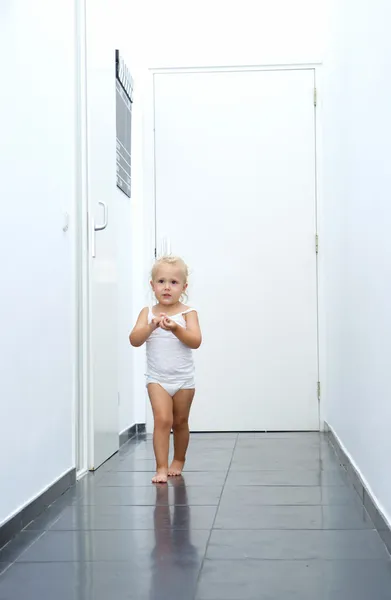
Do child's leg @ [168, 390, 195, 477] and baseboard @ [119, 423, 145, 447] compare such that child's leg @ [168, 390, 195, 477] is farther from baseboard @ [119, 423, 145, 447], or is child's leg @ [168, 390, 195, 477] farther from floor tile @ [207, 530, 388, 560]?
floor tile @ [207, 530, 388, 560]

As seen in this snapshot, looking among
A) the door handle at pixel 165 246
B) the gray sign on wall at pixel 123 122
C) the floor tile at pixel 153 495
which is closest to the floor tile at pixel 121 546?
the floor tile at pixel 153 495

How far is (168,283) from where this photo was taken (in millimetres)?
3426

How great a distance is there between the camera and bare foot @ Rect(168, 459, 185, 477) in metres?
3.37

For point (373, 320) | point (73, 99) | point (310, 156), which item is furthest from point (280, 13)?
point (373, 320)

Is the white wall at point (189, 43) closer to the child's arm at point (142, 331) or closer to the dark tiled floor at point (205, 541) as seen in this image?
the child's arm at point (142, 331)

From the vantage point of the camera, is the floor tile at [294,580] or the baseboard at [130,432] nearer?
the floor tile at [294,580]

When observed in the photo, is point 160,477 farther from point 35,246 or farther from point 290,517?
point 35,246

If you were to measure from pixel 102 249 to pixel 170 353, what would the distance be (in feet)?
2.09

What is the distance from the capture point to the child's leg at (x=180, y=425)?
3.43 m

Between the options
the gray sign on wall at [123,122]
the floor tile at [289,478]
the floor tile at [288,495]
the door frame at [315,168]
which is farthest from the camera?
the door frame at [315,168]

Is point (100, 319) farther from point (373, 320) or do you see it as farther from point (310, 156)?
point (310, 156)

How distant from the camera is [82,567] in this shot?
79.5 inches

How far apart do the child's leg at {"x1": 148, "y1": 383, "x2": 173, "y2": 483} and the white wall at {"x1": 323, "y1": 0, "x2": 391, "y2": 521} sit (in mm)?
701

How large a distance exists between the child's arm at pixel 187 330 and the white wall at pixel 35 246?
1.22 feet
